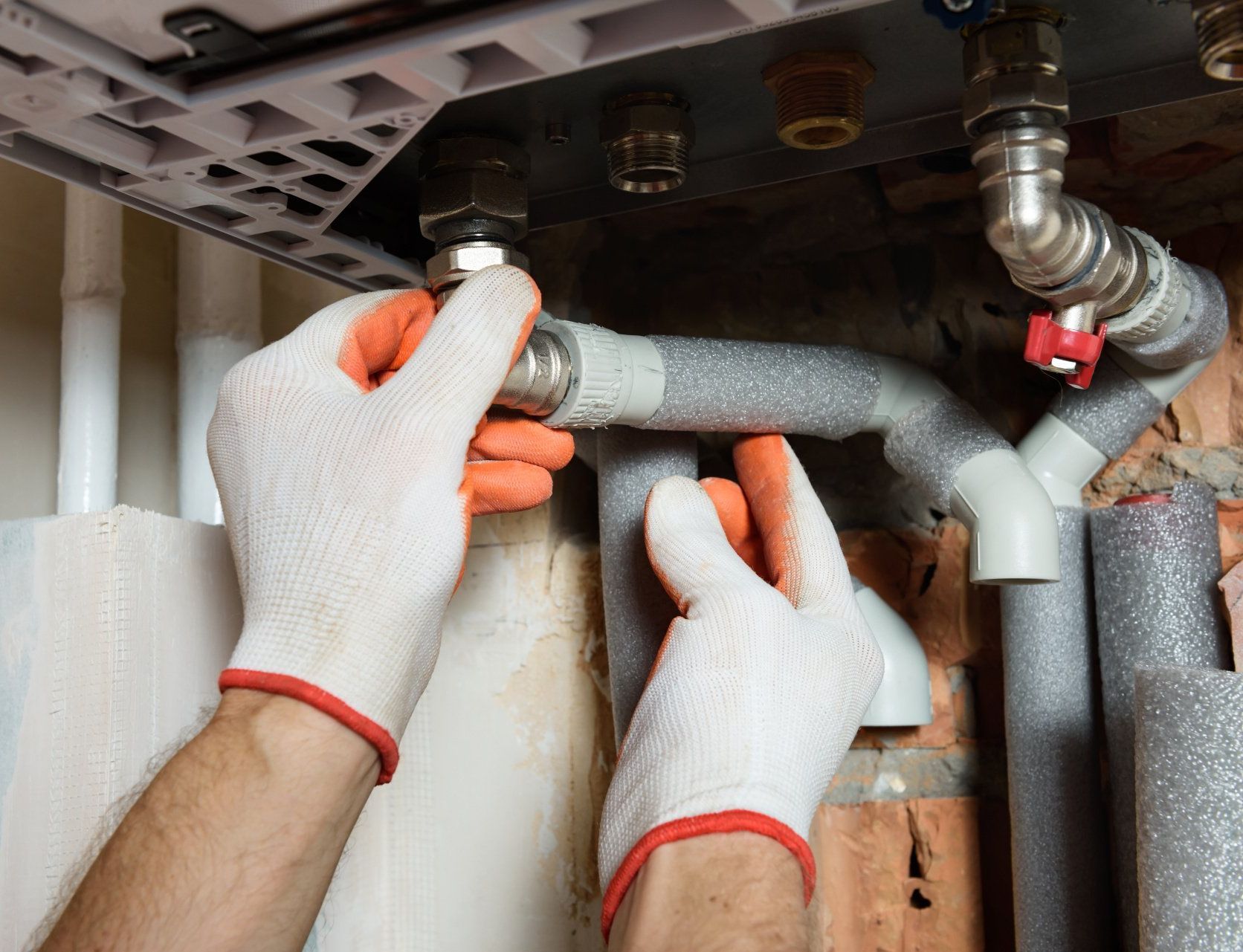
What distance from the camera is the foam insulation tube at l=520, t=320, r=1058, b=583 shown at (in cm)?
70

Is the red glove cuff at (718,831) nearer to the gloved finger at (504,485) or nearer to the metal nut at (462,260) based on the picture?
the gloved finger at (504,485)

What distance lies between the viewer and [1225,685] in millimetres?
574

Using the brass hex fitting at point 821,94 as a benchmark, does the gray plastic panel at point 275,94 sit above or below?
below

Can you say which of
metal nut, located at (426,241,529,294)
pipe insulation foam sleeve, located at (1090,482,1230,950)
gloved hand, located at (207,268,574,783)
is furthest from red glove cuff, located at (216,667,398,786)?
pipe insulation foam sleeve, located at (1090,482,1230,950)

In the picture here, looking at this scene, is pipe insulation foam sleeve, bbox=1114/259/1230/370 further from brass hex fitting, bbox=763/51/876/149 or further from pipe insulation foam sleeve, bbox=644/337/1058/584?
brass hex fitting, bbox=763/51/876/149

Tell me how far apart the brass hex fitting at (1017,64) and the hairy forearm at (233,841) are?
1.64 ft

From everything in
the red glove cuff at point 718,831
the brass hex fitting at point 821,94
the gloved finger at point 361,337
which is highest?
the brass hex fitting at point 821,94

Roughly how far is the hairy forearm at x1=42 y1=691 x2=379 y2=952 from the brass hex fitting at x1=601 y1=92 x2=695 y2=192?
1.21 ft

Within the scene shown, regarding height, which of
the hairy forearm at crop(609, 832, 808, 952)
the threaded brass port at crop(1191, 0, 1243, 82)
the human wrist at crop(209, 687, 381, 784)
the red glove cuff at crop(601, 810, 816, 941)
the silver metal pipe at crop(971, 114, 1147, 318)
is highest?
the threaded brass port at crop(1191, 0, 1243, 82)

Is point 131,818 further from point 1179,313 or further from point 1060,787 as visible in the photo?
point 1179,313

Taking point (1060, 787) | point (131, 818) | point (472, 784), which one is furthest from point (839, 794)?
point (131, 818)

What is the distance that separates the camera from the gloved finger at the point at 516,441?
2.37 ft

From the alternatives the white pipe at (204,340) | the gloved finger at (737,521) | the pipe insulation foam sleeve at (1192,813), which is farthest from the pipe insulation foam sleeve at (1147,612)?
the white pipe at (204,340)

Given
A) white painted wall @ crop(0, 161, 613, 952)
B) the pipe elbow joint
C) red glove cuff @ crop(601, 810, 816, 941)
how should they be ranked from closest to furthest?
red glove cuff @ crop(601, 810, 816, 941) → the pipe elbow joint → white painted wall @ crop(0, 161, 613, 952)
